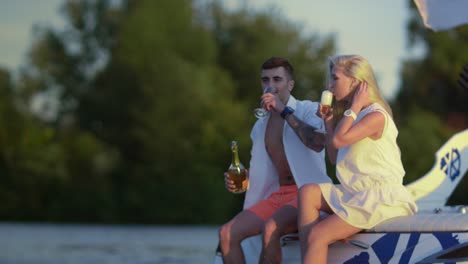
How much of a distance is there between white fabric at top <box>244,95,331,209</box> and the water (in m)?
8.73

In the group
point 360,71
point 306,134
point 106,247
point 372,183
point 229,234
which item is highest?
point 360,71

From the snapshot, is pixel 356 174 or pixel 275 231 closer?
pixel 356 174

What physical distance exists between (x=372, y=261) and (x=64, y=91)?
1363 inches

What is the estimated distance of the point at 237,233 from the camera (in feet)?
21.1

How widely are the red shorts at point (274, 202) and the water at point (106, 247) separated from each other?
8.90 metres

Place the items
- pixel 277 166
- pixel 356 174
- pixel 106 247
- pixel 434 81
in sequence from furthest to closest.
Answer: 1. pixel 434 81
2. pixel 106 247
3. pixel 277 166
4. pixel 356 174

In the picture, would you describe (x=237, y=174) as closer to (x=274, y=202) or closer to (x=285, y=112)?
(x=274, y=202)

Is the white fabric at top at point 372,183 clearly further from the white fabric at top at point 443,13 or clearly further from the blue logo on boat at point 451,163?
the blue logo on boat at point 451,163

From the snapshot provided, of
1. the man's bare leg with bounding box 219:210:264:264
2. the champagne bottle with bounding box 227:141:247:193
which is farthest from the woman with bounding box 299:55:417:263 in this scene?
the champagne bottle with bounding box 227:141:247:193

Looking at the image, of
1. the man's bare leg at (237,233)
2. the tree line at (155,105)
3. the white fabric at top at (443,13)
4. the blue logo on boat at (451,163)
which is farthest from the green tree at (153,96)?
the man's bare leg at (237,233)

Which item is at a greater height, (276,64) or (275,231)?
(276,64)

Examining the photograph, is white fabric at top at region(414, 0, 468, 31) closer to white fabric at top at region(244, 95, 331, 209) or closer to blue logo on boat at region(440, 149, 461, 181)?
blue logo on boat at region(440, 149, 461, 181)

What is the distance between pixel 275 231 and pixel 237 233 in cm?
35

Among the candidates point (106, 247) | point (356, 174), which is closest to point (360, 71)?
point (356, 174)
